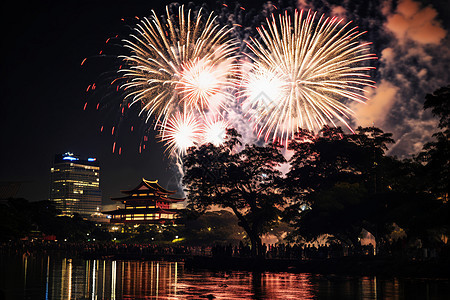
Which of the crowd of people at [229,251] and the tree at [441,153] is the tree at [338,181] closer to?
the crowd of people at [229,251]

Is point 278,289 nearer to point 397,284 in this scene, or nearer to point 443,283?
point 397,284

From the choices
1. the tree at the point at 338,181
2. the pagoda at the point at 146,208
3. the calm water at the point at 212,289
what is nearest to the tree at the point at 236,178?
the tree at the point at 338,181

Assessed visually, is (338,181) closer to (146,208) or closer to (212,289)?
(212,289)

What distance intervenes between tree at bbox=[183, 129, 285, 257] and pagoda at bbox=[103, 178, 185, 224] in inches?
2399

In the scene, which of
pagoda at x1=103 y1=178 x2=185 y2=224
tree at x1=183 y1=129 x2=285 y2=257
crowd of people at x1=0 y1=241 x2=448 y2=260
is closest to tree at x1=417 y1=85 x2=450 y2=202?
crowd of people at x1=0 y1=241 x2=448 y2=260

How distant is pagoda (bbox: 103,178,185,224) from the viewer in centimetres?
11650

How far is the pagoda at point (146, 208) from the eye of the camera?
11650 centimetres

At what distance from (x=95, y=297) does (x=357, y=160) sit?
33.1 metres

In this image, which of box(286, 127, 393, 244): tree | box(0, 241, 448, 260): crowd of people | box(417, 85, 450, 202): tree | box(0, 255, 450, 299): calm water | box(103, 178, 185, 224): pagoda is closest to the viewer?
box(0, 255, 450, 299): calm water

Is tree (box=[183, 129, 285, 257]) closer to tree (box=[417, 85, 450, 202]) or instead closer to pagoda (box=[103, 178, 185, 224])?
tree (box=[417, 85, 450, 202])

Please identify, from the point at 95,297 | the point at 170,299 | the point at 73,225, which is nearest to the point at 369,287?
the point at 170,299

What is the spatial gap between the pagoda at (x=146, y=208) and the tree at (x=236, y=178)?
60.9m

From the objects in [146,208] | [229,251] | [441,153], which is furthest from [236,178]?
[146,208]

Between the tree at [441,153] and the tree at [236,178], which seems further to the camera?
the tree at [236,178]
